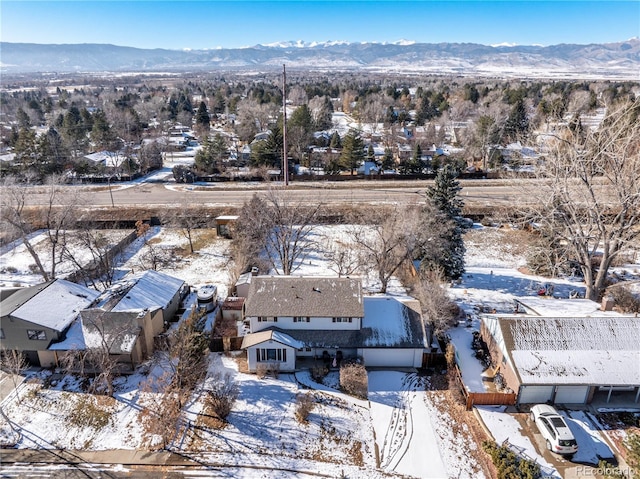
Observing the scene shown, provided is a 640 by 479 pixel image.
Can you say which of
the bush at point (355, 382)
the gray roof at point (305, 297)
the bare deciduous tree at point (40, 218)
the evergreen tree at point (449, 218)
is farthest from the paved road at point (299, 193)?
the bush at point (355, 382)

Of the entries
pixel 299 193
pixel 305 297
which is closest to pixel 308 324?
pixel 305 297

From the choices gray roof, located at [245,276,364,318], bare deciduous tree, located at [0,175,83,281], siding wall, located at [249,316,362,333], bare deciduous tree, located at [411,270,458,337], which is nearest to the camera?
gray roof, located at [245,276,364,318]

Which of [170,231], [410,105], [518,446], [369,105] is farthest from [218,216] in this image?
[410,105]

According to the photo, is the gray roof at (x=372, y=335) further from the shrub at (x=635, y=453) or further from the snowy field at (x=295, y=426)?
the shrub at (x=635, y=453)

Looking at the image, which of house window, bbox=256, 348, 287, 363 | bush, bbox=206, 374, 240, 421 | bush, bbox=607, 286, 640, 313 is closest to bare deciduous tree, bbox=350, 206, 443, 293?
house window, bbox=256, 348, 287, 363

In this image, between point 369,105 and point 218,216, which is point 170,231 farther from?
point 369,105

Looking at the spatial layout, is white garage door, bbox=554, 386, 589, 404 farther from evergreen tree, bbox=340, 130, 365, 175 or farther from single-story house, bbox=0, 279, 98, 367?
evergreen tree, bbox=340, 130, 365, 175
